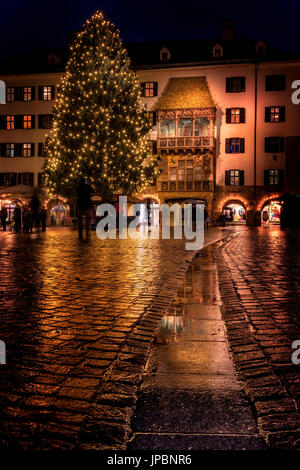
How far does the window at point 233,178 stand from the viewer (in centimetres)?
4403

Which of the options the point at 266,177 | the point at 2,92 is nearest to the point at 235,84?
the point at 266,177

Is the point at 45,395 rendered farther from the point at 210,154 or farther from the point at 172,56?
the point at 172,56

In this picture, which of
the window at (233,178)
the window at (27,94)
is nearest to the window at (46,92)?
the window at (27,94)

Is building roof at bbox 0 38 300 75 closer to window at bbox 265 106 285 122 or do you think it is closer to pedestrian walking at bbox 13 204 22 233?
window at bbox 265 106 285 122

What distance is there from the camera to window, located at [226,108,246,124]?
4356 centimetres

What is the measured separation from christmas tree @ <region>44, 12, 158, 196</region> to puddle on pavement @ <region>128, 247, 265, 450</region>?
29085 millimetres

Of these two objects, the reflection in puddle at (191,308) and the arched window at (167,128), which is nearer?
the reflection in puddle at (191,308)

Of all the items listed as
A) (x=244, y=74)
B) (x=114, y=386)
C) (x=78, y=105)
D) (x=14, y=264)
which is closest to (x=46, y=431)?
(x=114, y=386)

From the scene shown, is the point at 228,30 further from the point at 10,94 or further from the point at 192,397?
the point at 192,397

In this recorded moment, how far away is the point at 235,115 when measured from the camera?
43719mm

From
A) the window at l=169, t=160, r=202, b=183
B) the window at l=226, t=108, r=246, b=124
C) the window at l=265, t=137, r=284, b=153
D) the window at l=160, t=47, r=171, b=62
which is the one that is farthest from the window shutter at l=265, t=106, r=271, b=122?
the window at l=160, t=47, r=171, b=62

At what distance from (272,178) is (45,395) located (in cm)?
4281

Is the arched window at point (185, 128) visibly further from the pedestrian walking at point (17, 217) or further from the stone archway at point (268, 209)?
the pedestrian walking at point (17, 217)

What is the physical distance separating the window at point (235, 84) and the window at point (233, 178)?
7.50m
